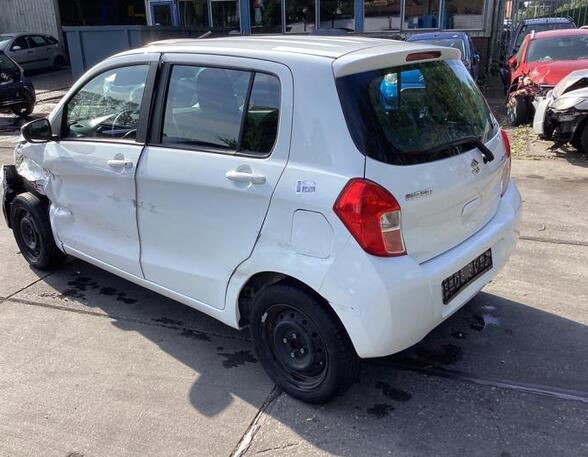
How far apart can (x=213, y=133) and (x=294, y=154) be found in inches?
24.0

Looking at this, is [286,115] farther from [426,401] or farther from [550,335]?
[550,335]

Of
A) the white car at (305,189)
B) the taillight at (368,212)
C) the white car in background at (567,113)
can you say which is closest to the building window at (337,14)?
the white car in background at (567,113)

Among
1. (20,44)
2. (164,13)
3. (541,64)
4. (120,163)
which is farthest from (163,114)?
(20,44)

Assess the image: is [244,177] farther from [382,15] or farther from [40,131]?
[382,15]

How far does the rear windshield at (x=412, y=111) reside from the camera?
2691 millimetres

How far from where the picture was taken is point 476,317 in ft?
12.8

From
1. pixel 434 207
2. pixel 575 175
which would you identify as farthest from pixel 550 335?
pixel 575 175

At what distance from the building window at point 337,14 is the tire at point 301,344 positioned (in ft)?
58.2

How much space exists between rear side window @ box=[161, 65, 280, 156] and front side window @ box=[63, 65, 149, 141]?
31 centimetres

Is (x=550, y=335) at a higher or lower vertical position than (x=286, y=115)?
lower

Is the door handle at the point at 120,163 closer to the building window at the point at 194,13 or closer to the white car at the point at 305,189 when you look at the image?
the white car at the point at 305,189

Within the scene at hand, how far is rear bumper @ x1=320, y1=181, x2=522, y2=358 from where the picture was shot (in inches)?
102

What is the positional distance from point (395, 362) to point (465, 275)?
744 mm

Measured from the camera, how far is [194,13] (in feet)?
71.6
